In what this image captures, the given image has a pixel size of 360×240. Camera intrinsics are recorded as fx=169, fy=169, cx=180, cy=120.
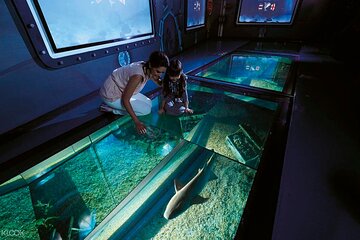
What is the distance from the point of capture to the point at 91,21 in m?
2.31

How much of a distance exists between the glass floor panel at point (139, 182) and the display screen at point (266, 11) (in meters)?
5.74

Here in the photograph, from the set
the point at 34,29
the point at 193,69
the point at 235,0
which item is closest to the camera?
the point at 34,29

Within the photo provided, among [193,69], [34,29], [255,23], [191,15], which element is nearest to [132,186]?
[34,29]

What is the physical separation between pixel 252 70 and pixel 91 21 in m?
3.10

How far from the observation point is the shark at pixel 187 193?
119cm

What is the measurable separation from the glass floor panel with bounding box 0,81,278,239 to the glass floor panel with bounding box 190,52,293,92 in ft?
3.89

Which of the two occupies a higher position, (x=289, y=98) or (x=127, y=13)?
(x=127, y=13)

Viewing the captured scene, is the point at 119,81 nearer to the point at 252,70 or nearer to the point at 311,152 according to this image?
the point at 311,152

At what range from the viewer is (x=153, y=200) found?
128 centimetres

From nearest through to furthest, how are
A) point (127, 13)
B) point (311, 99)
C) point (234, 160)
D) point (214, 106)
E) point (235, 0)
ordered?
point (234, 160) → point (311, 99) → point (214, 106) → point (127, 13) → point (235, 0)

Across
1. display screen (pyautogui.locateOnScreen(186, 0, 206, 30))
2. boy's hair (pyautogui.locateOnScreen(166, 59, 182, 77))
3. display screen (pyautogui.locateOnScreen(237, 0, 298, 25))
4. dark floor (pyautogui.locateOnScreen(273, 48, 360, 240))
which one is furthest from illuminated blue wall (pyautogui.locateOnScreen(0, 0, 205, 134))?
display screen (pyautogui.locateOnScreen(237, 0, 298, 25))

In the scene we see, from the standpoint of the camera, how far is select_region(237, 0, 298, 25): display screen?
5.72m

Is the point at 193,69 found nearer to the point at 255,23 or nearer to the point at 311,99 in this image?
the point at 311,99

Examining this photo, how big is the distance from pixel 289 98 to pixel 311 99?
24 centimetres
